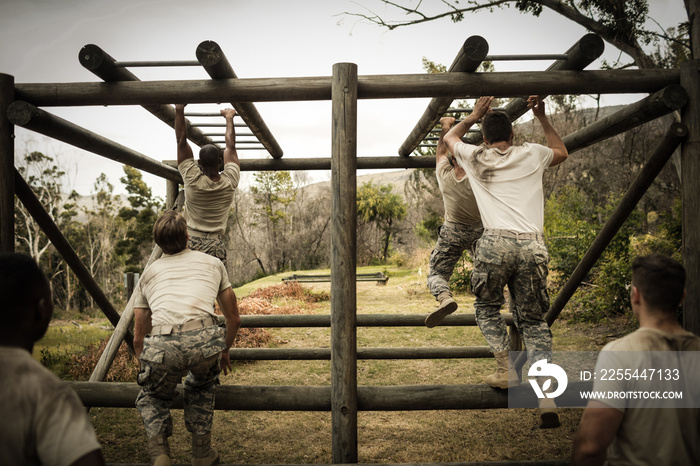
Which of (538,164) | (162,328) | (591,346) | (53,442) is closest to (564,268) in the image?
(591,346)

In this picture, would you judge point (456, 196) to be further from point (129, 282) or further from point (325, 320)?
point (129, 282)

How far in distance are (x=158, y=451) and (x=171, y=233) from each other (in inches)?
51.4

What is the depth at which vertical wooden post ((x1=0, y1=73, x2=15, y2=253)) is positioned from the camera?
3117 mm

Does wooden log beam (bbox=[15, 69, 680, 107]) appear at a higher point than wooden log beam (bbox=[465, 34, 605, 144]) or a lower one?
lower

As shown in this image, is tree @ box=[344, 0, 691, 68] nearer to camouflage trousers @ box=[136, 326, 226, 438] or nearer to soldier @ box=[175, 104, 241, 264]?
soldier @ box=[175, 104, 241, 264]

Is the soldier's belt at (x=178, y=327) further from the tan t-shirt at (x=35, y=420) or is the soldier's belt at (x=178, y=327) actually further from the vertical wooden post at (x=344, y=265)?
the tan t-shirt at (x=35, y=420)

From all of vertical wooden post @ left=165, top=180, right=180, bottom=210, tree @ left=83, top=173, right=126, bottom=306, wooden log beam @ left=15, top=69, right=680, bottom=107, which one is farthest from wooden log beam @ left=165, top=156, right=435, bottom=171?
tree @ left=83, top=173, right=126, bottom=306

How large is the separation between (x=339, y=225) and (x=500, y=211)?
1088mm

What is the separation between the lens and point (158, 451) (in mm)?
2617

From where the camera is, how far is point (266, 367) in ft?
27.2

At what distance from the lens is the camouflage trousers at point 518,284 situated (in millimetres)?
2889

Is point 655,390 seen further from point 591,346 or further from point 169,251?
point 591,346

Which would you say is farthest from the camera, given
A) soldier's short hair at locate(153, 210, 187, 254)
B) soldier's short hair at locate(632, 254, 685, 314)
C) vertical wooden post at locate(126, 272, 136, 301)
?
vertical wooden post at locate(126, 272, 136, 301)

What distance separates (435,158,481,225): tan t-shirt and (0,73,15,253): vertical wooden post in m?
3.29
